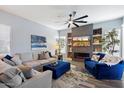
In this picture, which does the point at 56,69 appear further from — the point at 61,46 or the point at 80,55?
the point at 61,46

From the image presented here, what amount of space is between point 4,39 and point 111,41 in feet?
16.8

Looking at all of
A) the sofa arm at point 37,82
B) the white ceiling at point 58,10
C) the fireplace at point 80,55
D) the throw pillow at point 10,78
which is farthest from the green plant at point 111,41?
the throw pillow at point 10,78

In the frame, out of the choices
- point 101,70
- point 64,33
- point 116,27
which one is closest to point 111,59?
point 101,70

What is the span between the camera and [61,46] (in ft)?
31.5

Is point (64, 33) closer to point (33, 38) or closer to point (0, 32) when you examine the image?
point (33, 38)

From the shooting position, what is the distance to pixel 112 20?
6.69 m

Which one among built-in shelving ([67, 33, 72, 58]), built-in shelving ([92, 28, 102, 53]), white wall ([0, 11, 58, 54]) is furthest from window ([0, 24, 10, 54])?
built-in shelving ([67, 33, 72, 58])

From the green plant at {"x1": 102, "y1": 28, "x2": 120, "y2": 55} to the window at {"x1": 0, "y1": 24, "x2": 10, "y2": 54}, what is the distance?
4855mm

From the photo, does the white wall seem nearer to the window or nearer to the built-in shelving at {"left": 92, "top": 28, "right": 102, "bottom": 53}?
the window

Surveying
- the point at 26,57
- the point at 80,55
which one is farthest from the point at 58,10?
the point at 80,55

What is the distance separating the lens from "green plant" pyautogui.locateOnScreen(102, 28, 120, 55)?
19.9 ft

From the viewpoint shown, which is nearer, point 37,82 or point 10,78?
point 10,78

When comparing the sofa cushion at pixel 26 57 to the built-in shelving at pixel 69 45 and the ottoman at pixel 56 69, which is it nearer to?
the ottoman at pixel 56 69
